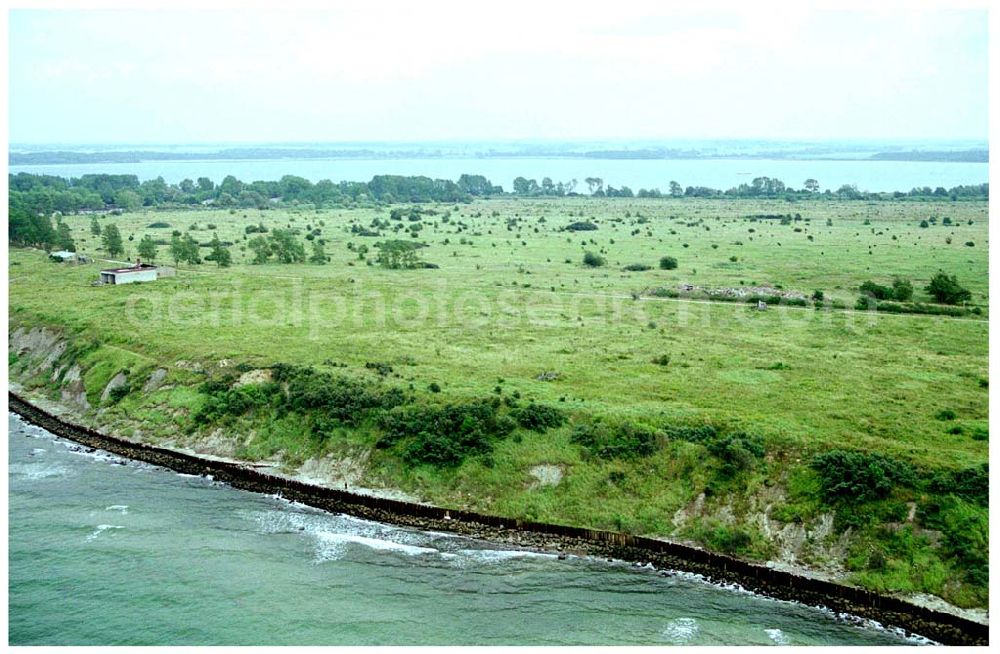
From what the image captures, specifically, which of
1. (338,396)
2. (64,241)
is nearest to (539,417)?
(338,396)

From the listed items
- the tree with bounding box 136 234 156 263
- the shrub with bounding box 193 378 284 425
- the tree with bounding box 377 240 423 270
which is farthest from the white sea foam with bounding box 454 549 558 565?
the tree with bounding box 136 234 156 263

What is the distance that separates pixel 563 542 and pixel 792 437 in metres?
11.1

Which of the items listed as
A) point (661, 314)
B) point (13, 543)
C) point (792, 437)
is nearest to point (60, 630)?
point (13, 543)

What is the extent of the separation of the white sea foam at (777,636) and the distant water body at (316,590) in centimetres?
10

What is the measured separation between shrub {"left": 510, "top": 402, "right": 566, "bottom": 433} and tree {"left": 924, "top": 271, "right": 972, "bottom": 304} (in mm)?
38205

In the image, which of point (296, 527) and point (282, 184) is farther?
point (282, 184)

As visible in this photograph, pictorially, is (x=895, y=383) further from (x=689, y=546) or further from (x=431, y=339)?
(x=431, y=339)

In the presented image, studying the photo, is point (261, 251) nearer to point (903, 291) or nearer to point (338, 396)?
point (338, 396)

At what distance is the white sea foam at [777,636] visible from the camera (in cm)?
3206

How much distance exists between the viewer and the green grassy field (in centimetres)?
3928

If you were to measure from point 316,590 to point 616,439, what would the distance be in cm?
1517

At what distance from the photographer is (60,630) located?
32.6m

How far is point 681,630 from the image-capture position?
1289 inches

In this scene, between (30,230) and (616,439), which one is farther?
(30,230)
